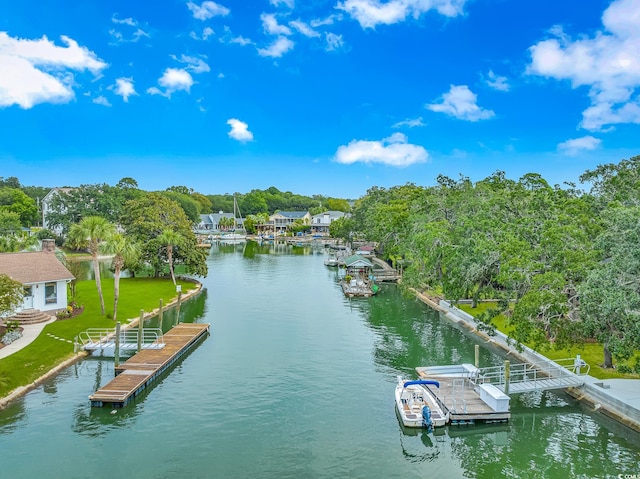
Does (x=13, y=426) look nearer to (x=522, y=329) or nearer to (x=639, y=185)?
(x=522, y=329)

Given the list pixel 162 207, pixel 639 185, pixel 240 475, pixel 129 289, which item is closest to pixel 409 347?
pixel 240 475

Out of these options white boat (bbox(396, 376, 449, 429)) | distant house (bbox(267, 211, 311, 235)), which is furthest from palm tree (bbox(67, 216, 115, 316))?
distant house (bbox(267, 211, 311, 235))

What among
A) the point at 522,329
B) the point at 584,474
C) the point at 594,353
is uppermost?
the point at 522,329

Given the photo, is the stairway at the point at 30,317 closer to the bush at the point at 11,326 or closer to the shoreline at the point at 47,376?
the bush at the point at 11,326

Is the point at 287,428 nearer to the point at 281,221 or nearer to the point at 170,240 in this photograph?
the point at 170,240

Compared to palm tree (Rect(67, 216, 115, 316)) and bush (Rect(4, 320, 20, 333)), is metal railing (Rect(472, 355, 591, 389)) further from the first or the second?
bush (Rect(4, 320, 20, 333))

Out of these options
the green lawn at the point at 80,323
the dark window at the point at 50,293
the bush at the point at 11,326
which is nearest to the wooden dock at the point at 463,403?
the green lawn at the point at 80,323
